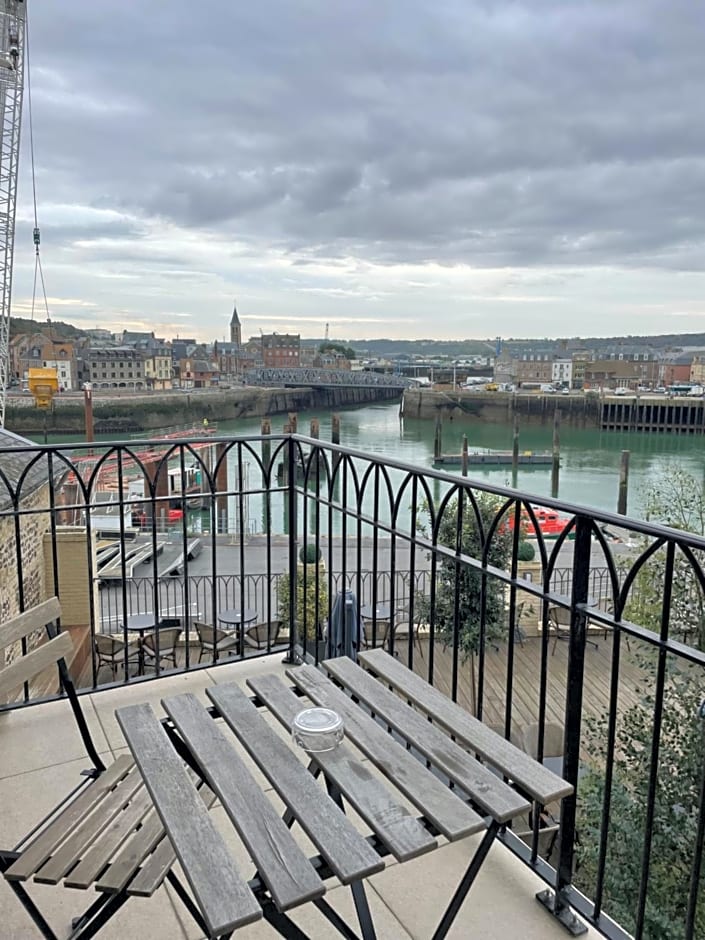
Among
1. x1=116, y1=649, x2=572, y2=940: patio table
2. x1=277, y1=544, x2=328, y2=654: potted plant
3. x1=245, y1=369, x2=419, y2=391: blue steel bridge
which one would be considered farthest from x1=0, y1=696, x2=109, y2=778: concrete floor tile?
x1=245, y1=369, x2=419, y2=391: blue steel bridge

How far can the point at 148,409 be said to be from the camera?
53.8m

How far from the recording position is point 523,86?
20.1m

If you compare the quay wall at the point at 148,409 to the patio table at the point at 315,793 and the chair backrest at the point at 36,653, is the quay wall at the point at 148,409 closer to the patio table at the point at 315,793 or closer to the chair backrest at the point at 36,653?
the chair backrest at the point at 36,653

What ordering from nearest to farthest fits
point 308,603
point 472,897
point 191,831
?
point 191,831 < point 472,897 < point 308,603

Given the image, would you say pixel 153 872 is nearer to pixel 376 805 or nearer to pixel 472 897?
pixel 376 805

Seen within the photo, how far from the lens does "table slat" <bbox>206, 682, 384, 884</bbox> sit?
3.32 feet

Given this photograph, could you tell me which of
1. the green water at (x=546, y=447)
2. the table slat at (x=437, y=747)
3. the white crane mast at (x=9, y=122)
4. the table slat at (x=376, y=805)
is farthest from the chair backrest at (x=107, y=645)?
the white crane mast at (x=9, y=122)

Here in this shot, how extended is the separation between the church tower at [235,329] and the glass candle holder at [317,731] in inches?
4387

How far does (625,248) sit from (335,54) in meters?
43.4

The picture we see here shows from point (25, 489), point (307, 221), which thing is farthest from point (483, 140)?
point (307, 221)

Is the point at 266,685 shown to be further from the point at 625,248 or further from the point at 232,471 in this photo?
the point at 625,248

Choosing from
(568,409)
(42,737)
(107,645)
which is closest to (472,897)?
(42,737)

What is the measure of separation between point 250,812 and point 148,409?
5573 cm

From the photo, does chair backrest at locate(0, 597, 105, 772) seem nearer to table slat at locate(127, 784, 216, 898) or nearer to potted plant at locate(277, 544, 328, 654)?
table slat at locate(127, 784, 216, 898)
